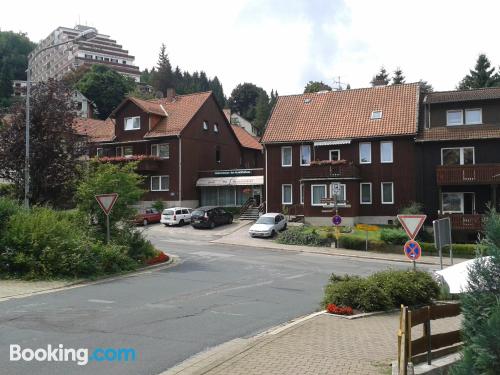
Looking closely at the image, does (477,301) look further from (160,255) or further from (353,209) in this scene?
(353,209)

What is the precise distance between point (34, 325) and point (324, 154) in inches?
1288

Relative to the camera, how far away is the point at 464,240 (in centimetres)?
3484

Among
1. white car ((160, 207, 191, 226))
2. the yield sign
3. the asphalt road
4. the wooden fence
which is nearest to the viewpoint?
the wooden fence

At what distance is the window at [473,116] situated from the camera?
37000 mm

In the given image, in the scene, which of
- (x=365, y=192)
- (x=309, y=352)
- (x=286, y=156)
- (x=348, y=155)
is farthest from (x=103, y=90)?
(x=309, y=352)

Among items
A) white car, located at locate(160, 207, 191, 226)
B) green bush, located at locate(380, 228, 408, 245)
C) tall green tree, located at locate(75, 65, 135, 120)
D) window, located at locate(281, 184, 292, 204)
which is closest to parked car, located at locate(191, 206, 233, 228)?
white car, located at locate(160, 207, 191, 226)

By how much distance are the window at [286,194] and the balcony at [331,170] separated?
3159 mm

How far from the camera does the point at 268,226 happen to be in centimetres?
3675

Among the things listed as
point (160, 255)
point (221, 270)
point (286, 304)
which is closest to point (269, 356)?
point (286, 304)

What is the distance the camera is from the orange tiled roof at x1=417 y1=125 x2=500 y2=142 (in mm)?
35812

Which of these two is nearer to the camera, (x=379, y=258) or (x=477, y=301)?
(x=477, y=301)

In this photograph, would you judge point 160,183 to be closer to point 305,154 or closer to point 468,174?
point 305,154

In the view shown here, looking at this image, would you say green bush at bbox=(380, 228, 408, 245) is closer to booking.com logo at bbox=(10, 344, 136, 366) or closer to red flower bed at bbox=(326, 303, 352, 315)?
red flower bed at bbox=(326, 303, 352, 315)

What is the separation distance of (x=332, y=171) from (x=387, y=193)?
4.37 meters
